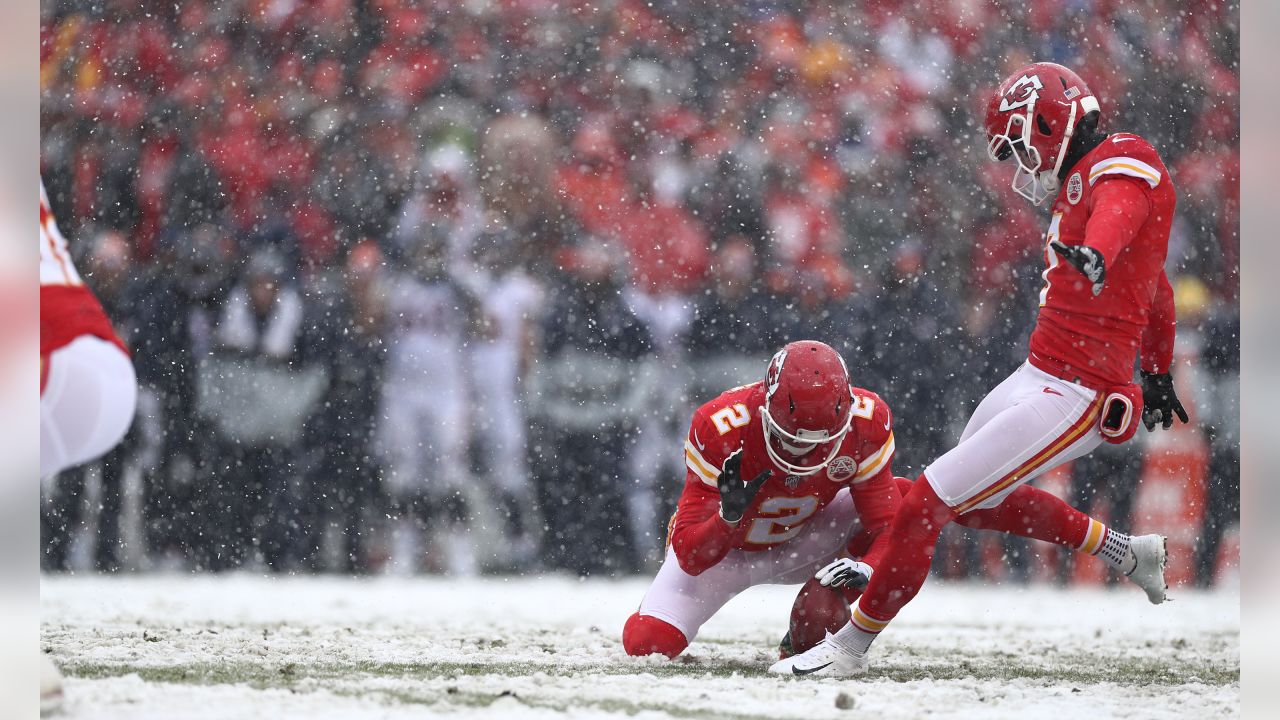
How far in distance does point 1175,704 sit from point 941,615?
2601 mm

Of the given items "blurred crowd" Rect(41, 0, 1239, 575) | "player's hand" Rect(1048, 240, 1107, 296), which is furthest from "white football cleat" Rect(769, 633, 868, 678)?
"blurred crowd" Rect(41, 0, 1239, 575)

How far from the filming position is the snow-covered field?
2.29m

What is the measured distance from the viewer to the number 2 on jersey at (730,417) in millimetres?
2920

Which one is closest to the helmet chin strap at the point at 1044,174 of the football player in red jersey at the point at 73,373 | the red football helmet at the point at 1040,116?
the red football helmet at the point at 1040,116

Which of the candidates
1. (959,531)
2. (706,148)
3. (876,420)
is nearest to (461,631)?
(876,420)

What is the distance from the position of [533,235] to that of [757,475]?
3.54 m

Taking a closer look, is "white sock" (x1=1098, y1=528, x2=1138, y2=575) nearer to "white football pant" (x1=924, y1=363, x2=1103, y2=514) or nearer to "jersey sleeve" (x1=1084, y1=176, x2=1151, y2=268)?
"white football pant" (x1=924, y1=363, x2=1103, y2=514)

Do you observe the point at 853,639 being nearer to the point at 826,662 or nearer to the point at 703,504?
the point at 826,662

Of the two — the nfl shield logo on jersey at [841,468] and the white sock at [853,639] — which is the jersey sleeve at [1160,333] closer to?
the nfl shield logo on jersey at [841,468]

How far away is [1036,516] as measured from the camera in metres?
3.03

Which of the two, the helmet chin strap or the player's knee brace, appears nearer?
the helmet chin strap

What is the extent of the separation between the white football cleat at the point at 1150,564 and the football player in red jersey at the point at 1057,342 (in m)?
0.36

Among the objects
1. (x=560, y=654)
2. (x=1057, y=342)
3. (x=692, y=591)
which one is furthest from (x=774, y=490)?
(x=560, y=654)
